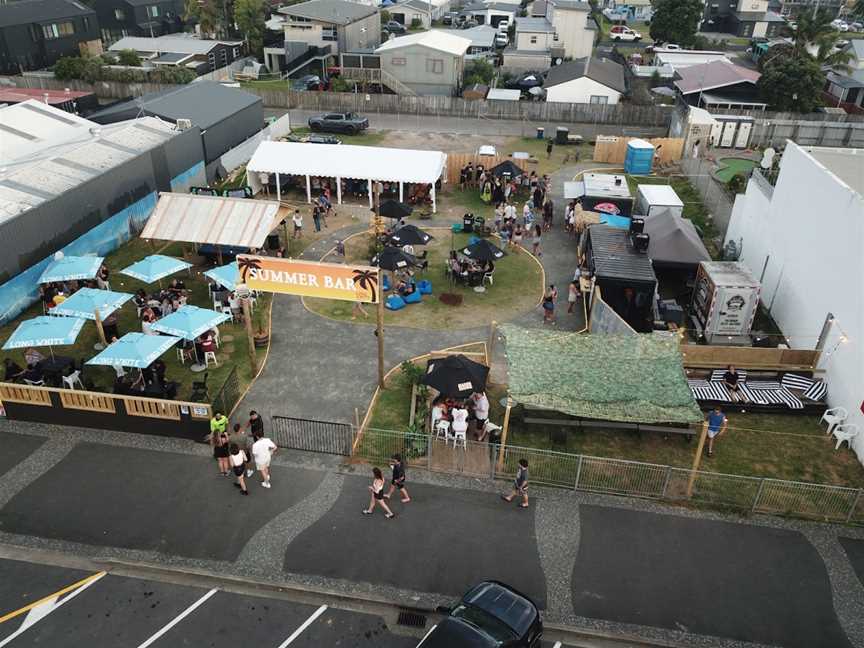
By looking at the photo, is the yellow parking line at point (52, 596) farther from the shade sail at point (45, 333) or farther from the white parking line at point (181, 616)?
the shade sail at point (45, 333)

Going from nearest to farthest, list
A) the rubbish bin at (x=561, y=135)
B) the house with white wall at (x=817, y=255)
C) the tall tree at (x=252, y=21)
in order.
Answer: the house with white wall at (x=817, y=255)
the rubbish bin at (x=561, y=135)
the tall tree at (x=252, y=21)

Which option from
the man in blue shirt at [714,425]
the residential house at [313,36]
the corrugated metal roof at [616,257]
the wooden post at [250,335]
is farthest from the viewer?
the residential house at [313,36]

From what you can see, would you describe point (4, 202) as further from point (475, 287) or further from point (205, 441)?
point (475, 287)

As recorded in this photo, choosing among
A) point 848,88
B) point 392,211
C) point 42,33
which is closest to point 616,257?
point 392,211

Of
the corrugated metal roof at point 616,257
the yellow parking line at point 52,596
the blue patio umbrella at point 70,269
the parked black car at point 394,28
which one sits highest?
the parked black car at point 394,28

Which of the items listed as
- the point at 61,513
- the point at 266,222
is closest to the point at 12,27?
the point at 266,222

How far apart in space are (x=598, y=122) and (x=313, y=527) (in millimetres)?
39992

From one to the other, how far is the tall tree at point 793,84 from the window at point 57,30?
60.8 meters

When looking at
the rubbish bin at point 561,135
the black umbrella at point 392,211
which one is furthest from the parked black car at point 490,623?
the rubbish bin at point 561,135

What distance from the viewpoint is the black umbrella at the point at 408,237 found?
2434 cm

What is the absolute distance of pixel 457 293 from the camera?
2373 cm

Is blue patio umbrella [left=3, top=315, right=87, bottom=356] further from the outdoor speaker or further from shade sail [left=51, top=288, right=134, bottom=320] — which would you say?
the outdoor speaker

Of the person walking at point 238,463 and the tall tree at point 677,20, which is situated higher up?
the tall tree at point 677,20

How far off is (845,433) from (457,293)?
12.8 metres
